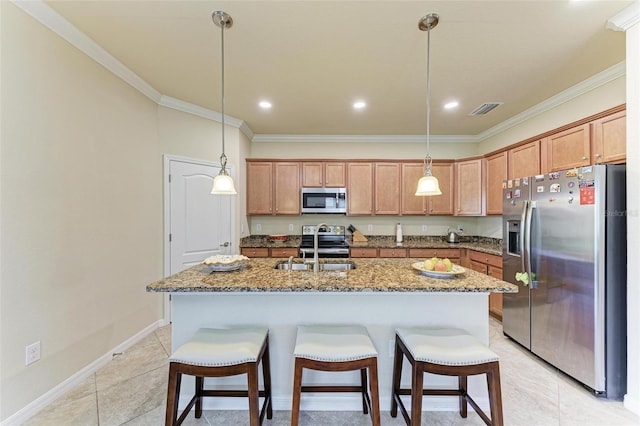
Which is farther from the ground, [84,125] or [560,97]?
[560,97]

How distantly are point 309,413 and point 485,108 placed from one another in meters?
3.83

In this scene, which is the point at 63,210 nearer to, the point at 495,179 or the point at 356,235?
the point at 356,235

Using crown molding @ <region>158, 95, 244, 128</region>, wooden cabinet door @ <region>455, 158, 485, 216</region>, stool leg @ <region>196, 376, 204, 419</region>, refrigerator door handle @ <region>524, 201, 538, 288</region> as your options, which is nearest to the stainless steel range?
wooden cabinet door @ <region>455, 158, 485, 216</region>

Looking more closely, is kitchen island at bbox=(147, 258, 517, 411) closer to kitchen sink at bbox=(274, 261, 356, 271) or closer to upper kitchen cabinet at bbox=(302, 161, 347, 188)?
kitchen sink at bbox=(274, 261, 356, 271)

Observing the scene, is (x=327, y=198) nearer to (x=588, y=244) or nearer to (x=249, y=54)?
(x=249, y=54)

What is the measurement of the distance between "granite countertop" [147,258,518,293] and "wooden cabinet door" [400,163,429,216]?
8.25ft

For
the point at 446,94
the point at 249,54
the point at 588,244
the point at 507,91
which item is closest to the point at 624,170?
the point at 588,244

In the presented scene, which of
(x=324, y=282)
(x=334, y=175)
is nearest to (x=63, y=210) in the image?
(x=324, y=282)

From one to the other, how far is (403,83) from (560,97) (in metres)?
1.86

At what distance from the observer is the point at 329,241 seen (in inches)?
175

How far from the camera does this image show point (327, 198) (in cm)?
437

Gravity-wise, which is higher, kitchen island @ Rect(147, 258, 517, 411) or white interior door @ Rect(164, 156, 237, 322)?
white interior door @ Rect(164, 156, 237, 322)

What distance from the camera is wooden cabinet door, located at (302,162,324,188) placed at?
440cm

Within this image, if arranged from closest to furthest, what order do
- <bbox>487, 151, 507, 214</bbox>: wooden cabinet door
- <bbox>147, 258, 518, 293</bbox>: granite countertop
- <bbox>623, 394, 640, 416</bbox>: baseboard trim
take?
<bbox>147, 258, 518, 293</bbox>: granite countertop
<bbox>623, 394, 640, 416</bbox>: baseboard trim
<bbox>487, 151, 507, 214</bbox>: wooden cabinet door
